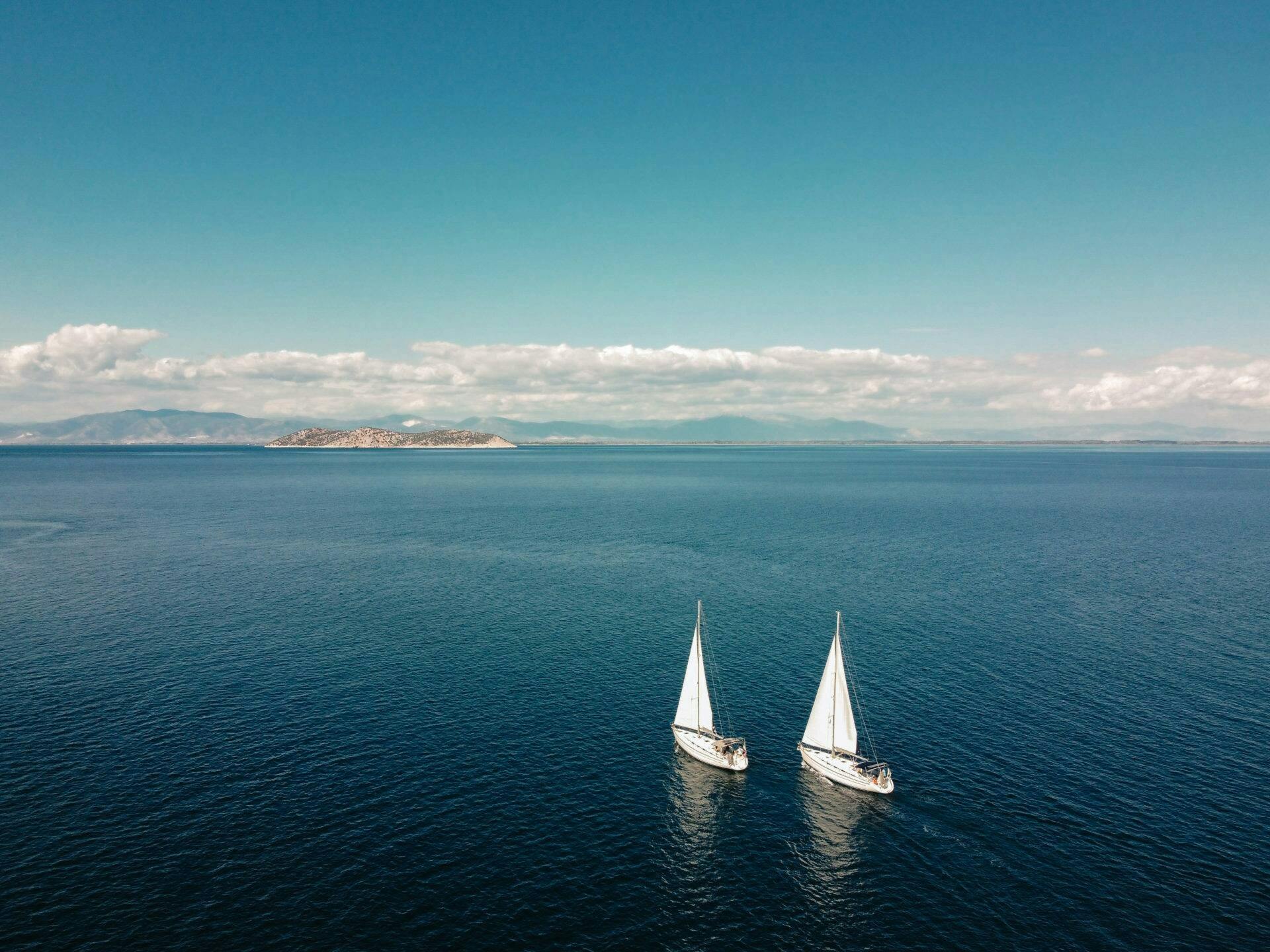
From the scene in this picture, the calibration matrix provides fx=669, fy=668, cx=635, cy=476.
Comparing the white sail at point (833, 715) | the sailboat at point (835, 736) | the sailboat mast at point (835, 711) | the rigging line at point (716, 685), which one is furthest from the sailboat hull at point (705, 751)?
the sailboat mast at point (835, 711)

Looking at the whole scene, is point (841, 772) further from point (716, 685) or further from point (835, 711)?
point (716, 685)

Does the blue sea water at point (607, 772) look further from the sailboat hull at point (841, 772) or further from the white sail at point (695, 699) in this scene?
the white sail at point (695, 699)

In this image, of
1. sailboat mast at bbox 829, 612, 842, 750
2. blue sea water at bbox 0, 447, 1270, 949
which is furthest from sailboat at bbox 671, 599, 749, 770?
sailboat mast at bbox 829, 612, 842, 750

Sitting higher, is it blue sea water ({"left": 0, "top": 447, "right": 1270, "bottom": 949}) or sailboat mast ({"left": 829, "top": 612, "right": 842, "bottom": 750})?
sailboat mast ({"left": 829, "top": 612, "right": 842, "bottom": 750})

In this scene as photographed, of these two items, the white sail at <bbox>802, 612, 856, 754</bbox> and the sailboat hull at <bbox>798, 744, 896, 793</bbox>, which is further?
the white sail at <bbox>802, 612, 856, 754</bbox>

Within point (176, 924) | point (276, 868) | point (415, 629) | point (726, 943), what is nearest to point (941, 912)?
point (726, 943)

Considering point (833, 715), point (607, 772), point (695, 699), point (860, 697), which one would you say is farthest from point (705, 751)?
point (860, 697)

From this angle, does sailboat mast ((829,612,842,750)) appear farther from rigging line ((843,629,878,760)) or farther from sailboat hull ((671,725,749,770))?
sailboat hull ((671,725,749,770))
